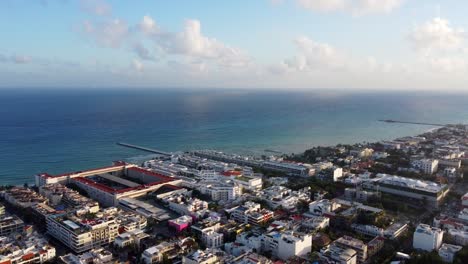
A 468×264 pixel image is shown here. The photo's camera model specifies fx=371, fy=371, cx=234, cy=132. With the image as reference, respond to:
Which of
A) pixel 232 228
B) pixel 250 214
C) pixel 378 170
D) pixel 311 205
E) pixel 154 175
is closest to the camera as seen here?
pixel 232 228

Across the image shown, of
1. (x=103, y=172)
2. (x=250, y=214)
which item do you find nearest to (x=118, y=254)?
(x=250, y=214)

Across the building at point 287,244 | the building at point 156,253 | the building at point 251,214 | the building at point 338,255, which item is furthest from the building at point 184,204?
the building at point 338,255

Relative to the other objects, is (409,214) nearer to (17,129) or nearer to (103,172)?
(103,172)

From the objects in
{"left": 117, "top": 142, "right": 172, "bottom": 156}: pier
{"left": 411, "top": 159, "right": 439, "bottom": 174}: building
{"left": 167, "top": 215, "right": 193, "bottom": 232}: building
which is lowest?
{"left": 117, "top": 142, "right": 172, "bottom": 156}: pier

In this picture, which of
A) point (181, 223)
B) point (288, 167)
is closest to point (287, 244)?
point (181, 223)

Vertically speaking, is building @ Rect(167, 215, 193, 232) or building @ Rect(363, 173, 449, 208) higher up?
building @ Rect(363, 173, 449, 208)

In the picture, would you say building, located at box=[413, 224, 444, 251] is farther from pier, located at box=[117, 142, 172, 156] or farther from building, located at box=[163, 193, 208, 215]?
pier, located at box=[117, 142, 172, 156]

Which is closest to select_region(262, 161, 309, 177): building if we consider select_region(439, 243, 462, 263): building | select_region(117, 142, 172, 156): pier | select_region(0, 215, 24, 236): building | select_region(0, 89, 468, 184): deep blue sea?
select_region(0, 89, 468, 184): deep blue sea
